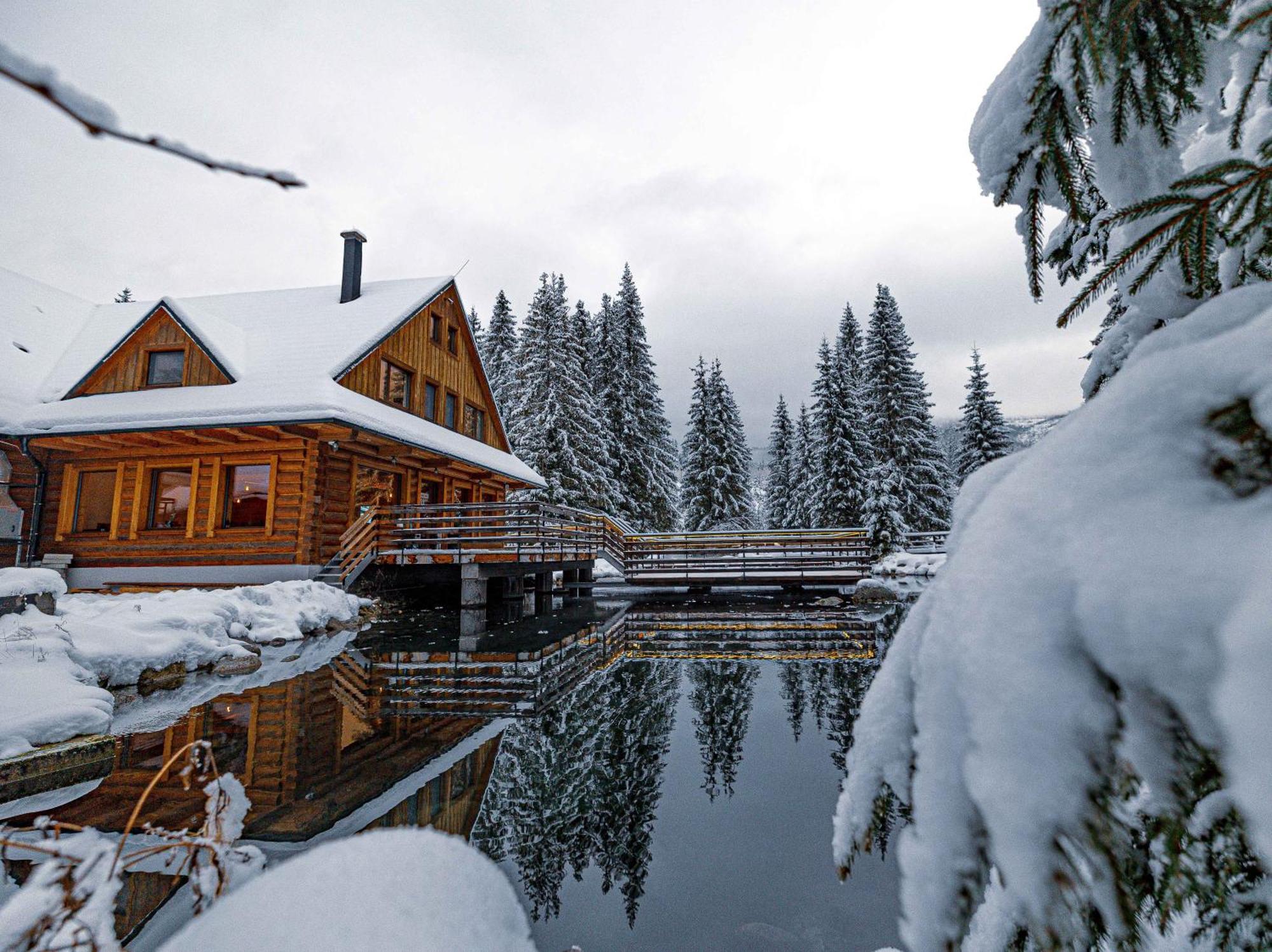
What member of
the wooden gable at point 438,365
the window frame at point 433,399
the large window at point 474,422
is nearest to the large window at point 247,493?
the wooden gable at point 438,365

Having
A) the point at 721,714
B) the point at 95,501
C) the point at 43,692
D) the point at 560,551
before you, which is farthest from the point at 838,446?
the point at 43,692

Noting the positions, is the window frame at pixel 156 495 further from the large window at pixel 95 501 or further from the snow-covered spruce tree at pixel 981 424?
the snow-covered spruce tree at pixel 981 424

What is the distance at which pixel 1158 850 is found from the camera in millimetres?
1524

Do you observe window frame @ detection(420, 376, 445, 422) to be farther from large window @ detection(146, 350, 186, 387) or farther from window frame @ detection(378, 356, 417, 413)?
large window @ detection(146, 350, 186, 387)

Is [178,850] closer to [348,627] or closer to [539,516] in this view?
[348,627]

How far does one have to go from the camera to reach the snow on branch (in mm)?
441

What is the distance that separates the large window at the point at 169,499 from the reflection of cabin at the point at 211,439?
0.14 feet

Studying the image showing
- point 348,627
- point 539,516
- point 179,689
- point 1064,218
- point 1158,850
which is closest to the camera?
point 1158,850

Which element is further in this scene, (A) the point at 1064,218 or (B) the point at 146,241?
(A) the point at 1064,218

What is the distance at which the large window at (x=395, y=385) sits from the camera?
16.4 metres

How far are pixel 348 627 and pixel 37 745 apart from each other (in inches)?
270

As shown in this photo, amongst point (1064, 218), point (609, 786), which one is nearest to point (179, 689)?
point (609, 786)

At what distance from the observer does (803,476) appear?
118 ft

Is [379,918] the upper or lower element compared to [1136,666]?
lower
